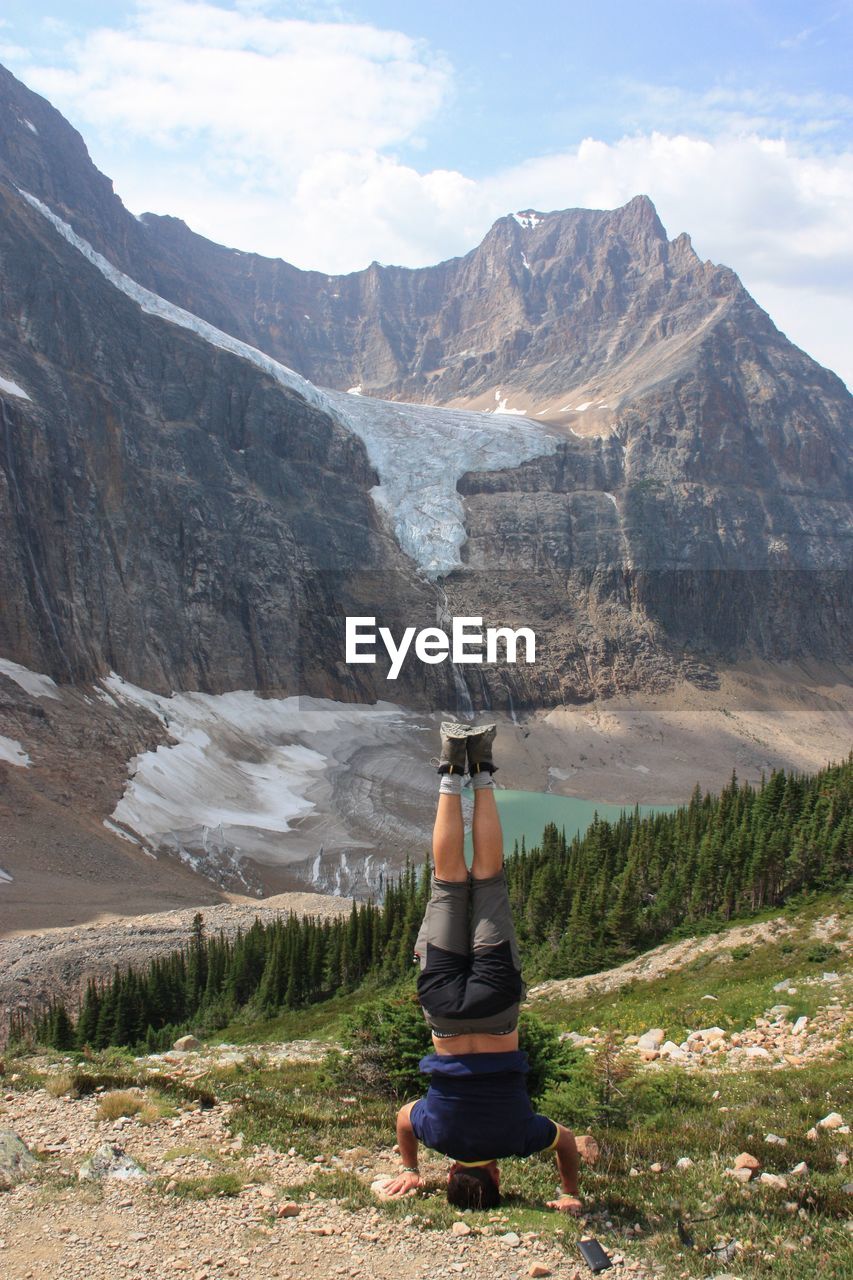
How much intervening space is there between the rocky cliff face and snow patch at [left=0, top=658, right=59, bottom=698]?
1.50 m

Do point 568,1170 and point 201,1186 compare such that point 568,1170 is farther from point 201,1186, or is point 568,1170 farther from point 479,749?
point 479,749

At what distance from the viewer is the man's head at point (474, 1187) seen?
289 inches

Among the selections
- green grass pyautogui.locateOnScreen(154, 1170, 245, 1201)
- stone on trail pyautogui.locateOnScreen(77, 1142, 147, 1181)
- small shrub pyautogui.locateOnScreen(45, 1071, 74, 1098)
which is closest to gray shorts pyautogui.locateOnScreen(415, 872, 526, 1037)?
green grass pyautogui.locateOnScreen(154, 1170, 245, 1201)

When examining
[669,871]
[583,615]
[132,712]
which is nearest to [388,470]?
[583,615]

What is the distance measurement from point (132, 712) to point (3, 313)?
4446 centimetres

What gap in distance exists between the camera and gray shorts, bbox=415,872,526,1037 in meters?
6.61

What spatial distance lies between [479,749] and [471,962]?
1.47m

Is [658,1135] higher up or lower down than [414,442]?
lower down

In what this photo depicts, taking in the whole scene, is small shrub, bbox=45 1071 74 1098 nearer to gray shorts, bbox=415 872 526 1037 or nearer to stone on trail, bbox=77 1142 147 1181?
stone on trail, bbox=77 1142 147 1181

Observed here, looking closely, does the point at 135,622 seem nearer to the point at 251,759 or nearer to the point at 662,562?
the point at 251,759

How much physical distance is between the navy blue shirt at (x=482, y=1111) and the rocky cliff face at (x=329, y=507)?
72114 mm

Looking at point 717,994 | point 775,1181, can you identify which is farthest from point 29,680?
point 775,1181

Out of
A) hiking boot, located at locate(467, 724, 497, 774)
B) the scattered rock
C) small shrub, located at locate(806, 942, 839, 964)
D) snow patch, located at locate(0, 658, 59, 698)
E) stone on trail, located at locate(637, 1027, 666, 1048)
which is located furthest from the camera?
snow patch, located at locate(0, 658, 59, 698)

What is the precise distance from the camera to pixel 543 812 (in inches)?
3693
